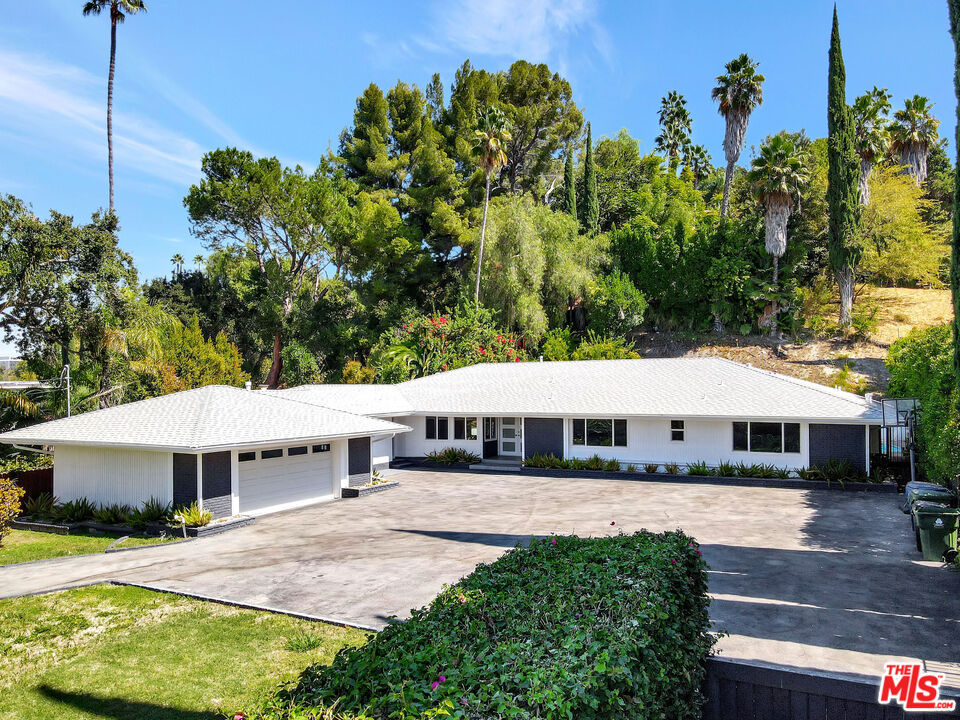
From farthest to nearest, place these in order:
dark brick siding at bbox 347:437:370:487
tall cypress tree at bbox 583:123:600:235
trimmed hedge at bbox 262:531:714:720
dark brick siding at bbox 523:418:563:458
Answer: tall cypress tree at bbox 583:123:600:235 < dark brick siding at bbox 523:418:563:458 < dark brick siding at bbox 347:437:370:487 < trimmed hedge at bbox 262:531:714:720

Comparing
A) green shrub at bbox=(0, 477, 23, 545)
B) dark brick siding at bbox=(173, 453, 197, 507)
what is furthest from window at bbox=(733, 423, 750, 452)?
green shrub at bbox=(0, 477, 23, 545)

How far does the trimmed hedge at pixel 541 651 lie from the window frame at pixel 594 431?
17.4 m

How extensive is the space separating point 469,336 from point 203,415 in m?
20.0

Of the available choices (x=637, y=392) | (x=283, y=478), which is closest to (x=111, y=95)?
(x=283, y=478)

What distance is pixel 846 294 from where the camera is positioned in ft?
116

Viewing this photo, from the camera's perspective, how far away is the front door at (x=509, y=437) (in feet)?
90.1

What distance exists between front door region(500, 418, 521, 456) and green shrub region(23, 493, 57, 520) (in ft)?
54.9

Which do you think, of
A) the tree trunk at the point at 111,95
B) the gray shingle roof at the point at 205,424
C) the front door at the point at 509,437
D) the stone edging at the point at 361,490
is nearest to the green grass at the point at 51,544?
the gray shingle roof at the point at 205,424

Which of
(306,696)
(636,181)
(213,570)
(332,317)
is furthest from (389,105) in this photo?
(306,696)

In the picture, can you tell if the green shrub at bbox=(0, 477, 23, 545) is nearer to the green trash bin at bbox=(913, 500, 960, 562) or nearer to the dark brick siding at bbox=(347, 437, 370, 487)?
the dark brick siding at bbox=(347, 437, 370, 487)

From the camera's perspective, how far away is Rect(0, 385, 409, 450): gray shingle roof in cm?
1571

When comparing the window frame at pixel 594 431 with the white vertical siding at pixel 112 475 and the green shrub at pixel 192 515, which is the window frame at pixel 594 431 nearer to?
the green shrub at pixel 192 515

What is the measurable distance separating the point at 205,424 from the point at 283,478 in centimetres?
290

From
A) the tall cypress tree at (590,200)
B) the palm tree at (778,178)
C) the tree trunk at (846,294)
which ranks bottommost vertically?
the tree trunk at (846,294)
